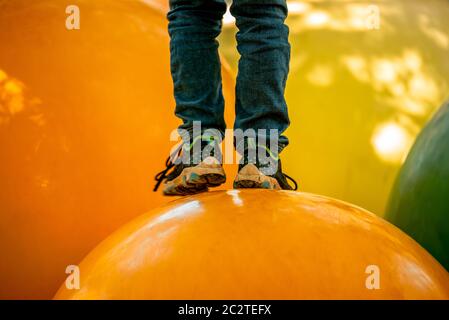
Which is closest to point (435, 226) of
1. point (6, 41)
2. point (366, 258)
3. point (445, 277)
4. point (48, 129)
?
point (445, 277)

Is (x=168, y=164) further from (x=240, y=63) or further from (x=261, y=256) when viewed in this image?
(x=261, y=256)

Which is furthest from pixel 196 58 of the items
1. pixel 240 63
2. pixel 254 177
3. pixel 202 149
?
pixel 254 177

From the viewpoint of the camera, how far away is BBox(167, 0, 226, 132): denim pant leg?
2291mm

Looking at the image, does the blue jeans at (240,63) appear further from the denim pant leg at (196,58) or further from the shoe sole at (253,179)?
the shoe sole at (253,179)

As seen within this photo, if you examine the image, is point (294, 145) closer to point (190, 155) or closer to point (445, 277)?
point (190, 155)

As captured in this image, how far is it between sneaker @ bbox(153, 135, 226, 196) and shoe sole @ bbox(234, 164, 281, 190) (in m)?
0.05

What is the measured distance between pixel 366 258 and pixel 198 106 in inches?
27.6

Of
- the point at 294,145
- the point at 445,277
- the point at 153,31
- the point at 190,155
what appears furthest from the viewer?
the point at 294,145

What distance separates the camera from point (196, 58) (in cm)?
229

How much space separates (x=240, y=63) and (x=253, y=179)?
0.30 m

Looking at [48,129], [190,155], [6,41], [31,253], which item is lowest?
[31,253]

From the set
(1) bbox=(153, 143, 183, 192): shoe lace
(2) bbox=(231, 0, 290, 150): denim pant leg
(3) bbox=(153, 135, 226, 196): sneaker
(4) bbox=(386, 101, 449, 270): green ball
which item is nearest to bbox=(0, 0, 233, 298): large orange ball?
(1) bbox=(153, 143, 183, 192): shoe lace

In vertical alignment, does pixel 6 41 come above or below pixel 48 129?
above

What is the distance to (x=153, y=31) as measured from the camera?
9.39 feet
